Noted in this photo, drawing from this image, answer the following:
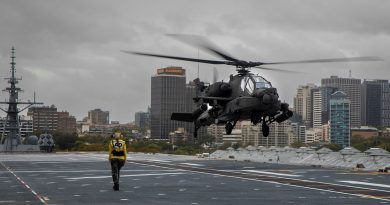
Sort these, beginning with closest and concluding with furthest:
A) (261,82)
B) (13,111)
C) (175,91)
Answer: (261,82)
(175,91)
(13,111)

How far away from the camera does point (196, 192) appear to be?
25.5 meters

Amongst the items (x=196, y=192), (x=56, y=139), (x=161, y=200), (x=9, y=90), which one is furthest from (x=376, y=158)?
(x=56, y=139)

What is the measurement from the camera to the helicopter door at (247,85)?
128 feet

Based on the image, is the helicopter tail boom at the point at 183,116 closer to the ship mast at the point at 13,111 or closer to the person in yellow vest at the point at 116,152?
the person in yellow vest at the point at 116,152

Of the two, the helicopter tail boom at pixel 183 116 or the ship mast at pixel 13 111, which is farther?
the ship mast at pixel 13 111

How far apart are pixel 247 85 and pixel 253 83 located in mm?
638

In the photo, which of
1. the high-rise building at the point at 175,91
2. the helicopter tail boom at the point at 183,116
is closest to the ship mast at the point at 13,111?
the high-rise building at the point at 175,91

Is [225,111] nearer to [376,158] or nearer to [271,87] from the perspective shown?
[271,87]

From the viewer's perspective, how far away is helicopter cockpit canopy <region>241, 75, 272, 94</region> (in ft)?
127

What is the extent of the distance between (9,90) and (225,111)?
125 m

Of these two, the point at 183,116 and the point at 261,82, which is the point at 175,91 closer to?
the point at 183,116

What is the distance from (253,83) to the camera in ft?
128

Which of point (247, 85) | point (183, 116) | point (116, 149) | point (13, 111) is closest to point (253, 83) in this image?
point (247, 85)

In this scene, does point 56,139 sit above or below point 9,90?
below
